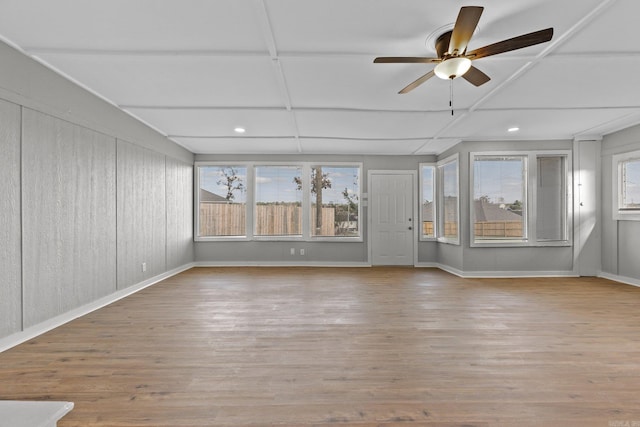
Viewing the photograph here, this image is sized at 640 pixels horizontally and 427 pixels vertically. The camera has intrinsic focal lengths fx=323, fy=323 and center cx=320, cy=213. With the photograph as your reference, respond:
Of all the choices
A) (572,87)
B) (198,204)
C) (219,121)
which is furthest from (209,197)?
(572,87)

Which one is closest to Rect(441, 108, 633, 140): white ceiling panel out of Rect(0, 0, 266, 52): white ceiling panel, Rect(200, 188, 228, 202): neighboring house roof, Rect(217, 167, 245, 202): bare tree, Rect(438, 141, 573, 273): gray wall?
Rect(438, 141, 573, 273): gray wall

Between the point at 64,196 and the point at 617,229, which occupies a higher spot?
the point at 64,196

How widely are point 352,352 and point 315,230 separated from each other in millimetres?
4562

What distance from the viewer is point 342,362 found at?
2457 mm

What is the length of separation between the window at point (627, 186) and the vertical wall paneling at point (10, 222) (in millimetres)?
7914

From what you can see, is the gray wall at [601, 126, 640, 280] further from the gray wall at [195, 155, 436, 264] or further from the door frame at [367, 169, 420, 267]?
the door frame at [367, 169, 420, 267]

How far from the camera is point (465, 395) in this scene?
79.9 inches

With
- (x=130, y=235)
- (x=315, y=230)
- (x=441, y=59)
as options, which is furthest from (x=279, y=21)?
(x=315, y=230)

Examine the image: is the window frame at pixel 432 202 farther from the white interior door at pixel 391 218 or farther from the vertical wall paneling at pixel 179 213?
the vertical wall paneling at pixel 179 213

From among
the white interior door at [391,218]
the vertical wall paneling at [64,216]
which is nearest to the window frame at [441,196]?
the white interior door at [391,218]

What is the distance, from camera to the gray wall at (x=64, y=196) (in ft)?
9.08

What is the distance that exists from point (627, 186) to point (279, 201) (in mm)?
6232

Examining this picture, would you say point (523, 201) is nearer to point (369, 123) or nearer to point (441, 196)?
point (441, 196)

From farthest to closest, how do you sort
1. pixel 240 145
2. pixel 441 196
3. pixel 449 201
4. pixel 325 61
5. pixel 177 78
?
pixel 441 196 < pixel 449 201 < pixel 240 145 < pixel 177 78 < pixel 325 61
